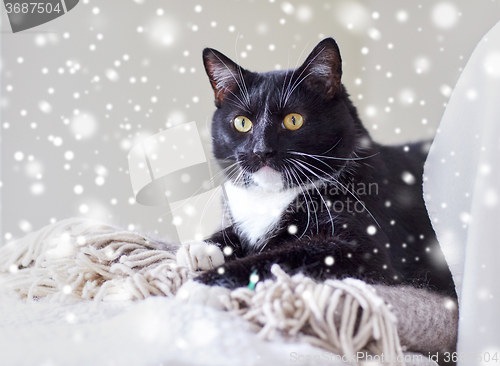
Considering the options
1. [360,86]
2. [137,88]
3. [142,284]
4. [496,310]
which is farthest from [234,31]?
[496,310]

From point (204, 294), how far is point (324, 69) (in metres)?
0.65

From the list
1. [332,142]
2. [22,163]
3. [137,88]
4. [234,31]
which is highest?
[234,31]

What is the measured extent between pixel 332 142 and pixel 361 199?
0.52 ft

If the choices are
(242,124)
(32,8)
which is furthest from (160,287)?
(32,8)

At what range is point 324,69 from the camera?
964 mm

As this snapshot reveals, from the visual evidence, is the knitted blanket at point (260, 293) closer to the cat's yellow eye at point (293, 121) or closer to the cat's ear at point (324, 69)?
the cat's yellow eye at point (293, 121)

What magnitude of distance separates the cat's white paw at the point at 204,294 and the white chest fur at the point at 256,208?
0.33 metres

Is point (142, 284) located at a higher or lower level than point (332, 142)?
lower

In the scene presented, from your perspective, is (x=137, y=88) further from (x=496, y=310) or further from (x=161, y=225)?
(x=496, y=310)

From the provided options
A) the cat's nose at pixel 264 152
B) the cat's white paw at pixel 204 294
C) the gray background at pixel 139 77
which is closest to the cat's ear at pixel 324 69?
the cat's nose at pixel 264 152

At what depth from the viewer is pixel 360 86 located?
2.40 metres

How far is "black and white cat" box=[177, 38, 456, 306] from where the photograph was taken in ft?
2.78

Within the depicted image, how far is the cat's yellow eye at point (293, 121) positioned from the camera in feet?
3.07

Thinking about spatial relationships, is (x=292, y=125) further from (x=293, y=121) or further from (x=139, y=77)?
(x=139, y=77)
